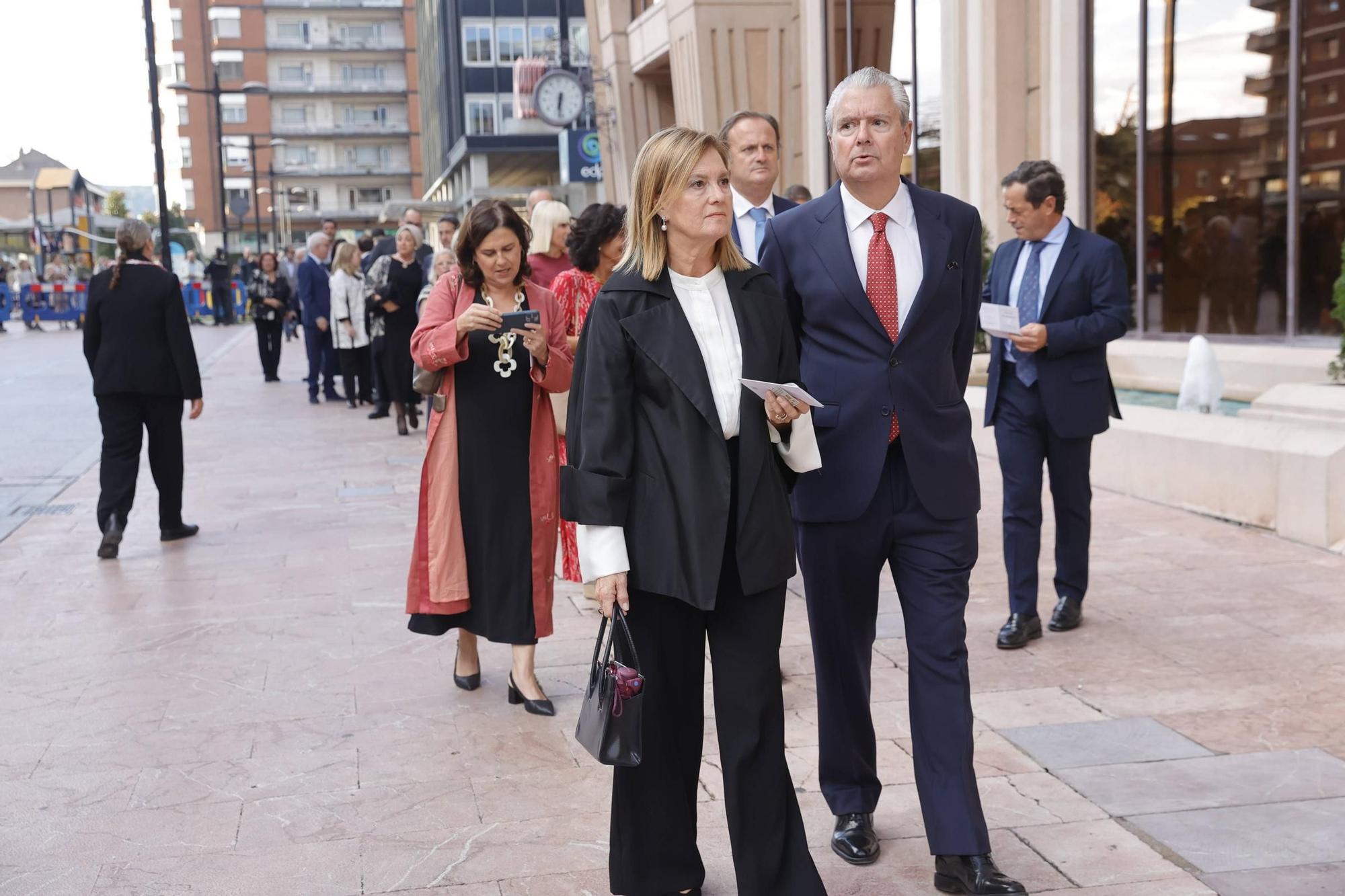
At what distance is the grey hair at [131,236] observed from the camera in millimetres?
8688

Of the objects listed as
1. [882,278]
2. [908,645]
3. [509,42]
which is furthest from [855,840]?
[509,42]

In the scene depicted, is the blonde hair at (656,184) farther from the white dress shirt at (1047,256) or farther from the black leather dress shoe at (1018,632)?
the black leather dress shoe at (1018,632)

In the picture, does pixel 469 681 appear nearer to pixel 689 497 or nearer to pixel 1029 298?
pixel 689 497

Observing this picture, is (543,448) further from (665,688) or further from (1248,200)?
(1248,200)

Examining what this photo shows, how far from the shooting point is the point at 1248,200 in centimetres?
1253

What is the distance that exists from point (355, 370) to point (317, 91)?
9381cm

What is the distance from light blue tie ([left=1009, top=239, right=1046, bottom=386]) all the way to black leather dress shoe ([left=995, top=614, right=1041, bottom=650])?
1.00 metres

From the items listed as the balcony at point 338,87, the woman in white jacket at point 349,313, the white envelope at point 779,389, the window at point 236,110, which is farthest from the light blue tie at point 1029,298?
the window at point 236,110

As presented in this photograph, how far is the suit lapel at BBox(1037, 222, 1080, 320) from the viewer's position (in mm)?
6062

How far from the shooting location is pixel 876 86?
12.2 feet

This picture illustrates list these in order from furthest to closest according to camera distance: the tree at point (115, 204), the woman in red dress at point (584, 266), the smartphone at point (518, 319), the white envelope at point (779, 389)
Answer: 1. the tree at point (115, 204)
2. the woman in red dress at point (584, 266)
3. the smartphone at point (518, 319)
4. the white envelope at point (779, 389)

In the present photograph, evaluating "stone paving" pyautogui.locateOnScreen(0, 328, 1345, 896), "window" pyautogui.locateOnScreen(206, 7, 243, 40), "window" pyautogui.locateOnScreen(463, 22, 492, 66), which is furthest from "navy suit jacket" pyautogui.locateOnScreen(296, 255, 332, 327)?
"window" pyautogui.locateOnScreen(206, 7, 243, 40)

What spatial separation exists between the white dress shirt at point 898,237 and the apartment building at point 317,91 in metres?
104

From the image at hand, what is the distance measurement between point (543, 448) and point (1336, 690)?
3085 millimetres
